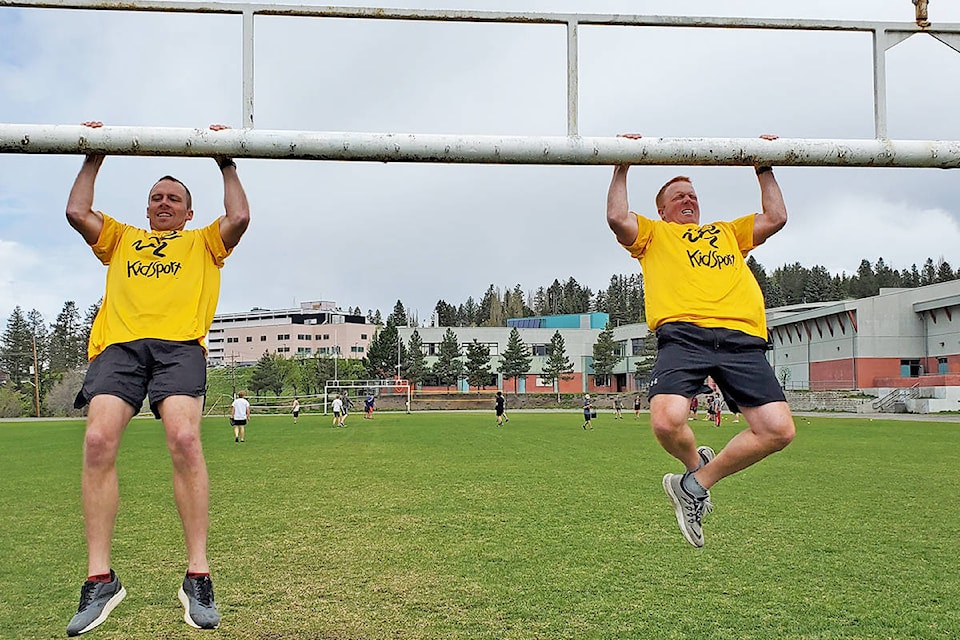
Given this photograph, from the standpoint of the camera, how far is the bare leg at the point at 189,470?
15.9 feet

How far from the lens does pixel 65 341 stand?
2955 inches

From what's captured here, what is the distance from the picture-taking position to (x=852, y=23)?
5770mm

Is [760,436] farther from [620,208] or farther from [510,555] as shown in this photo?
[510,555]

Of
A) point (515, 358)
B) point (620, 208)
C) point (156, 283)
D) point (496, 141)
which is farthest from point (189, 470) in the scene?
point (515, 358)

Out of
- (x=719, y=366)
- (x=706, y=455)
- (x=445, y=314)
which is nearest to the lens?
(x=719, y=366)

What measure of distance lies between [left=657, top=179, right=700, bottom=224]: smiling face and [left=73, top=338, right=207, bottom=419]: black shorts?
10.3 ft

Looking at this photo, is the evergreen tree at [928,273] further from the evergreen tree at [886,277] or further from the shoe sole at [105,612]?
the shoe sole at [105,612]

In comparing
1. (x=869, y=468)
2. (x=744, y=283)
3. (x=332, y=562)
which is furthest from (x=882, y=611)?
Answer: (x=869, y=468)

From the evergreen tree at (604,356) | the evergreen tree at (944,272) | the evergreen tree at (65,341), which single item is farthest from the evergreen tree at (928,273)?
the evergreen tree at (65,341)

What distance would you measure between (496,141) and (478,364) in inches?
3550

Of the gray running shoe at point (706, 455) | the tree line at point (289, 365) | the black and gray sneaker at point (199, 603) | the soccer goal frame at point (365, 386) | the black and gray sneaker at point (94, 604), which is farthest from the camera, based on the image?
the tree line at point (289, 365)

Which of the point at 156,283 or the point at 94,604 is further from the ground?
the point at 156,283

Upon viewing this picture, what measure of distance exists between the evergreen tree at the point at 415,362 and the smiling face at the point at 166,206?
294ft

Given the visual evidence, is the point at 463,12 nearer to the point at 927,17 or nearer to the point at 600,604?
the point at 927,17
